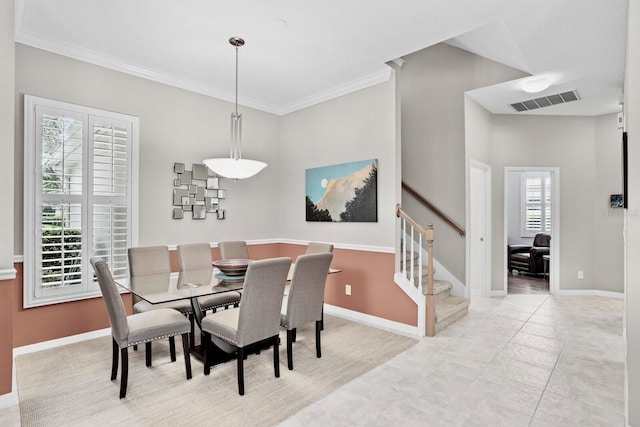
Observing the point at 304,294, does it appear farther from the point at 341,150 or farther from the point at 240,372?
the point at 341,150

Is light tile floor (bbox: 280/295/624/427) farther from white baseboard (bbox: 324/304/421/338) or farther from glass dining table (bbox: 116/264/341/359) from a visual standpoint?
glass dining table (bbox: 116/264/341/359)

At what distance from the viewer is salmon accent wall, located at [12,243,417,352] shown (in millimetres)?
3151

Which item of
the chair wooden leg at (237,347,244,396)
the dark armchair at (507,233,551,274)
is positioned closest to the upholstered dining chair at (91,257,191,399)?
the chair wooden leg at (237,347,244,396)

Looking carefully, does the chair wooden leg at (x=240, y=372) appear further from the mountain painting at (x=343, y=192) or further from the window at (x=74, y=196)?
the mountain painting at (x=343, y=192)

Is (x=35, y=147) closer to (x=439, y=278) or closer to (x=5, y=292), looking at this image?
(x=5, y=292)

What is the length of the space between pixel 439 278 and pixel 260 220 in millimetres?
2725

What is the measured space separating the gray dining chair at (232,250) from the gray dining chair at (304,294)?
1345 millimetres

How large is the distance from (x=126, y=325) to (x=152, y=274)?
1030 millimetres

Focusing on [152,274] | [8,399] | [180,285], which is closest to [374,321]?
[180,285]

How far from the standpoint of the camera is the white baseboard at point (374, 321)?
3725mm

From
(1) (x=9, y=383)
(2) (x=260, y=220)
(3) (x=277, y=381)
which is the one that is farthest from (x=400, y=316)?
(1) (x=9, y=383)

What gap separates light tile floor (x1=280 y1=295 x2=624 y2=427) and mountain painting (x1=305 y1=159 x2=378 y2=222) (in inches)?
65.3

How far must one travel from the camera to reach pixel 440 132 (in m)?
4.94

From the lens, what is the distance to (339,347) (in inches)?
132
